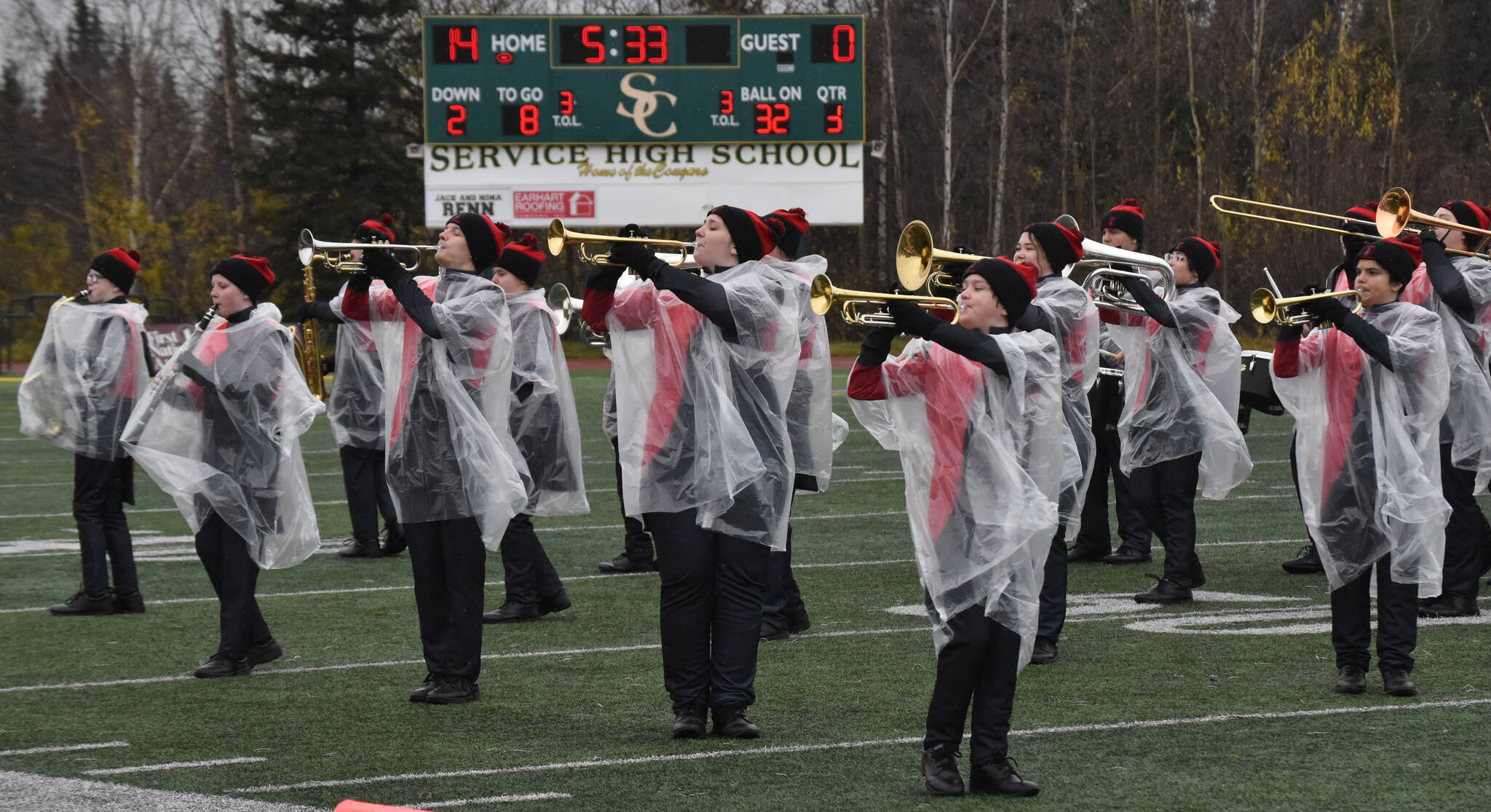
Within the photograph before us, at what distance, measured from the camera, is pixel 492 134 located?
2425cm

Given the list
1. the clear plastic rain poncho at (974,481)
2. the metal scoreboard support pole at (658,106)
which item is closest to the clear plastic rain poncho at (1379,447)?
the clear plastic rain poncho at (974,481)

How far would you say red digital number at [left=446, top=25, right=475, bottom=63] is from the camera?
2417 centimetres

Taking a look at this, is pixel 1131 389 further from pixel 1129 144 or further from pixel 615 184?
pixel 1129 144

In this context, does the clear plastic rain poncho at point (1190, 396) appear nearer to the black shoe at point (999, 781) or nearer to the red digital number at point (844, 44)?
the black shoe at point (999, 781)

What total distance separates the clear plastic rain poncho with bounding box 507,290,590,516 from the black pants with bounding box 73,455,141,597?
1.99 m

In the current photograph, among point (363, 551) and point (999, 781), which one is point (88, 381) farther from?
point (999, 781)

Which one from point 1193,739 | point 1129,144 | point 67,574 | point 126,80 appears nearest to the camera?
point 1193,739

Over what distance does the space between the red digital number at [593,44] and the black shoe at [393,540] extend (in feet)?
44.4

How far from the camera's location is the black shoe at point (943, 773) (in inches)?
207

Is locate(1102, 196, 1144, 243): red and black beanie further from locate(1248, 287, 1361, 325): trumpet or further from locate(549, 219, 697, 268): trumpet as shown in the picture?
locate(549, 219, 697, 268): trumpet

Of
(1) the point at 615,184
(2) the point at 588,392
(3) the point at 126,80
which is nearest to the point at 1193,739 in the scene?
(1) the point at 615,184

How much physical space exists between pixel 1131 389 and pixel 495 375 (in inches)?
151

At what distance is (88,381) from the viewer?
29.9 feet

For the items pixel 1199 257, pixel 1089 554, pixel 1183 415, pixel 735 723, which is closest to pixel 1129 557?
pixel 1089 554
